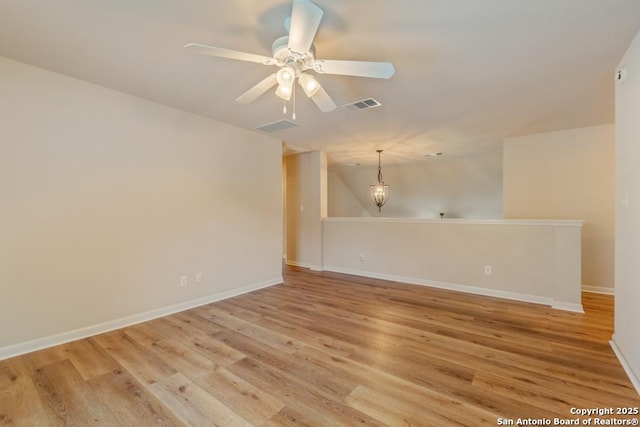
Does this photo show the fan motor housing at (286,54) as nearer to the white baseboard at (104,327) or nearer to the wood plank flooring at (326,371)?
the wood plank flooring at (326,371)

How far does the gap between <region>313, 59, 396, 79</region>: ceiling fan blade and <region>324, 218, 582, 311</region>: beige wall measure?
10.2 ft

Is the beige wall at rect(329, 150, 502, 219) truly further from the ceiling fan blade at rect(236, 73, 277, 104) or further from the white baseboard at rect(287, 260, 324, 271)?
the ceiling fan blade at rect(236, 73, 277, 104)

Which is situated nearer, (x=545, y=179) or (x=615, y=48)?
(x=615, y=48)

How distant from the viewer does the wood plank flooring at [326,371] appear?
1.64m

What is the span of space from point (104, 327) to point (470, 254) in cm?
451

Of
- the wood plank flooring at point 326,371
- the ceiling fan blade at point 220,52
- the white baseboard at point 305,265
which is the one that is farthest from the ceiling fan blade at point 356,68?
the white baseboard at point 305,265

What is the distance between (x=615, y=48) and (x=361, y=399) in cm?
299

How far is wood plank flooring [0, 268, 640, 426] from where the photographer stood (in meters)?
1.64

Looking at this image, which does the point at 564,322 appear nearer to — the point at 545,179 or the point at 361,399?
the point at 545,179

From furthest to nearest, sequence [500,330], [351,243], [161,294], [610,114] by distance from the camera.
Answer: [351,243] → [610,114] → [161,294] → [500,330]

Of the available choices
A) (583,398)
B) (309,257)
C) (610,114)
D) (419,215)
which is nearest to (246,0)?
(583,398)

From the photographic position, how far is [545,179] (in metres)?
4.29

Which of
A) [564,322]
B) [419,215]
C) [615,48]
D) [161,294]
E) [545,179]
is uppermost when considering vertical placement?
[615,48]

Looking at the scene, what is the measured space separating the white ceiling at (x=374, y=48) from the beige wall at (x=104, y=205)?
296 mm
